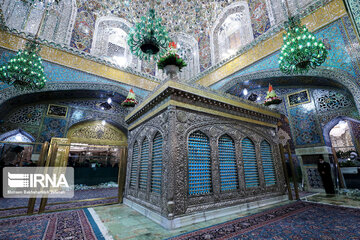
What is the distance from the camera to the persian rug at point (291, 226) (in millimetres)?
2326

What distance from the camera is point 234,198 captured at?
3518 mm

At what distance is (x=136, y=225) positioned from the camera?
284 cm

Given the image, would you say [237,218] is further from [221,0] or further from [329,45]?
[221,0]

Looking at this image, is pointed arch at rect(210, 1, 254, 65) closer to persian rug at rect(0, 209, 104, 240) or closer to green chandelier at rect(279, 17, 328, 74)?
green chandelier at rect(279, 17, 328, 74)

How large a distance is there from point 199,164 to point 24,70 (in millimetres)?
5625

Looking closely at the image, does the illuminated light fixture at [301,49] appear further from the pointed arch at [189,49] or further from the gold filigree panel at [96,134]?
the gold filigree panel at [96,134]

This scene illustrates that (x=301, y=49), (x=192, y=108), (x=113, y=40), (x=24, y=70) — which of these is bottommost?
(x=192, y=108)

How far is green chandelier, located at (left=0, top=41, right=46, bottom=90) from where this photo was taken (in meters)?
4.55

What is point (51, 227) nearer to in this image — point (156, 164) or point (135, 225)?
point (135, 225)

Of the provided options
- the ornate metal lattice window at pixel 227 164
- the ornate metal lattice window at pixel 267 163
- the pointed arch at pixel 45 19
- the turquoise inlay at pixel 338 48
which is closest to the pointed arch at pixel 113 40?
the pointed arch at pixel 45 19

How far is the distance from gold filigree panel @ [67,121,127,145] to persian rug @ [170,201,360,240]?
8.09 m

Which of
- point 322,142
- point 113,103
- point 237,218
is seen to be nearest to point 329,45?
point 322,142

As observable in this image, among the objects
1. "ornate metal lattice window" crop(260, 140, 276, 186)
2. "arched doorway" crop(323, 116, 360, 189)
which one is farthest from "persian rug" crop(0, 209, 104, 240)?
"arched doorway" crop(323, 116, 360, 189)

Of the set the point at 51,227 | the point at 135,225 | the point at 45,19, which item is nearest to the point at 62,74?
the point at 45,19
